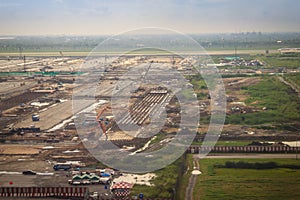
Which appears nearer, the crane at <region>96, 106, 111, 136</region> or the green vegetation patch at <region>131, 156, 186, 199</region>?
the green vegetation patch at <region>131, 156, 186, 199</region>

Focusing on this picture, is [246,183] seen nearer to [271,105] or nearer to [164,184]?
[164,184]

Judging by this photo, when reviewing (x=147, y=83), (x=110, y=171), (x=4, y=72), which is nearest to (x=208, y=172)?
(x=110, y=171)

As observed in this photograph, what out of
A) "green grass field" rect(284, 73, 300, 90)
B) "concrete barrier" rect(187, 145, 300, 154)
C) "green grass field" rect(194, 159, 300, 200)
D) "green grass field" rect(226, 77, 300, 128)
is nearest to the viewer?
"green grass field" rect(194, 159, 300, 200)

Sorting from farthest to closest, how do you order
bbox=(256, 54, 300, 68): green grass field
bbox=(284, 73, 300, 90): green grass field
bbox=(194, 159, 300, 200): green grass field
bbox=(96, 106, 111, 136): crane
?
bbox=(256, 54, 300, 68): green grass field
bbox=(284, 73, 300, 90): green grass field
bbox=(96, 106, 111, 136): crane
bbox=(194, 159, 300, 200): green grass field

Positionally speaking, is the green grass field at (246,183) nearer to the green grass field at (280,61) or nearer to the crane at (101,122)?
the crane at (101,122)

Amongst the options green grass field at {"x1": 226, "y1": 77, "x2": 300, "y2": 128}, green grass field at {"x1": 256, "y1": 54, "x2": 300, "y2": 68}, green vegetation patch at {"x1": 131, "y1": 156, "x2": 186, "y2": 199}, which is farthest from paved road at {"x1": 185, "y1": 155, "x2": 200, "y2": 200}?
green grass field at {"x1": 256, "y1": 54, "x2": 300, "y2": 68}

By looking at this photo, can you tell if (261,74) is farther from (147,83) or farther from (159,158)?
(159,158)

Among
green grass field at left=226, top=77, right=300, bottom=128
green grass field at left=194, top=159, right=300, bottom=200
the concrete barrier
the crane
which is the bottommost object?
green grass field at left=194, top=159, right=300, bottom=200

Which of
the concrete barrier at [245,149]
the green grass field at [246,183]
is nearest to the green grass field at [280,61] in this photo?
the concrete barrier at [245,149]

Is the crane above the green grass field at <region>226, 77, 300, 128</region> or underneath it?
→ underneath

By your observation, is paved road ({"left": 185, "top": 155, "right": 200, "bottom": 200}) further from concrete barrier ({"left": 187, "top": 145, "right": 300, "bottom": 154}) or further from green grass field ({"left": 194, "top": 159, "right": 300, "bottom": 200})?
concrete barrier ({"left": 187, "top": 145, "right": 300, "bottom": 154})
